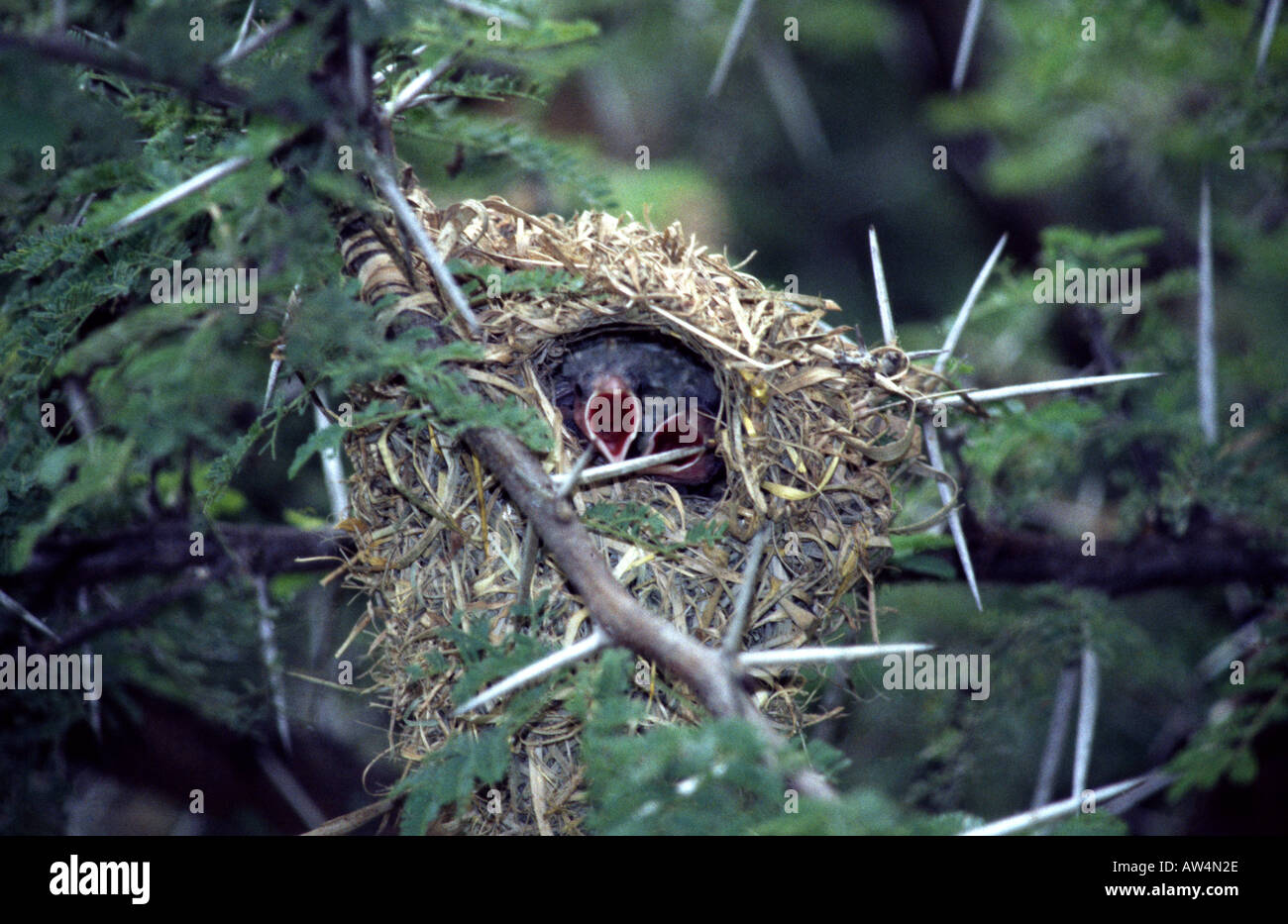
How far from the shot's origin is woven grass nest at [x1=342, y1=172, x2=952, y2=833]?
2.54 metres

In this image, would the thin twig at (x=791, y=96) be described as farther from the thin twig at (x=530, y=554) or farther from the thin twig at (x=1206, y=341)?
the thin twig at (x=530, y=554)

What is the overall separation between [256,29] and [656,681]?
5.83 ft

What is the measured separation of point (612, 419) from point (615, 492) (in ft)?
0.87

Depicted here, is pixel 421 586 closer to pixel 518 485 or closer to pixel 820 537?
pixel 518 485

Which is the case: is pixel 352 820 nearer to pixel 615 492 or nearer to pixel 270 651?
pixel 615 492

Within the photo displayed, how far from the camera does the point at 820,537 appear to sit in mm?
2760

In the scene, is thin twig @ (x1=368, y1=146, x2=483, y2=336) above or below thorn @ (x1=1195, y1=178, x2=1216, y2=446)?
below

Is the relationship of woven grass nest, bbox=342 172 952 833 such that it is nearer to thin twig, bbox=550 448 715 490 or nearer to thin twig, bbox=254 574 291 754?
thin twig, bbox=550 448 715 490

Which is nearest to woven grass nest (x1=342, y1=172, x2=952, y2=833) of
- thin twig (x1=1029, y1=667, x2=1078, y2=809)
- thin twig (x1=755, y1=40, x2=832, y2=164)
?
thin twig (x1=1029, y1=667, x2=1078, y2=809)

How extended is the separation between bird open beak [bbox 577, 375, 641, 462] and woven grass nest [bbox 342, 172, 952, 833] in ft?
0.28

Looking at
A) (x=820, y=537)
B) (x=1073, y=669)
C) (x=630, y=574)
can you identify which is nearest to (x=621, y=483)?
(x=630, y=574)

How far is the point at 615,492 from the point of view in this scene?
2756 millimetres

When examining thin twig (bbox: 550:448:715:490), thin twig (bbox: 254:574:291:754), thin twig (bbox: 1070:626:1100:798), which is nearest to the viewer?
thin twig (bbox: 550:448:715:490)

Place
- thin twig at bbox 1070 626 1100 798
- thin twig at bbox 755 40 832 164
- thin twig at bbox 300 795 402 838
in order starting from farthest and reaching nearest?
thin twig at bbox 755 40 832 164
thin twig at bbox 1070 626 1100 798
thin twig at bbox 300 795 402 838
